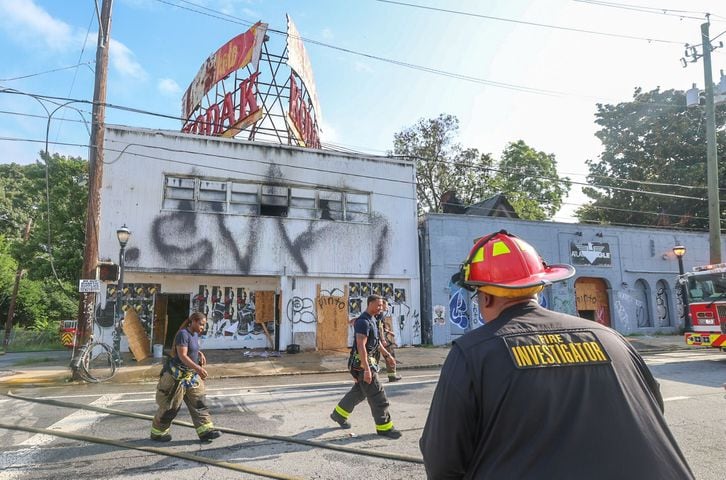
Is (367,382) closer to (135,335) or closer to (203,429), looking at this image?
(203,429)

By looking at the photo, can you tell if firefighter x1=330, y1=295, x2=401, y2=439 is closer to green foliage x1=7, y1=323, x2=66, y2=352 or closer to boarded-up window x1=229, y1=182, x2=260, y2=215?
boarded-up window x1=229, y1=182, x2=260, y2=215

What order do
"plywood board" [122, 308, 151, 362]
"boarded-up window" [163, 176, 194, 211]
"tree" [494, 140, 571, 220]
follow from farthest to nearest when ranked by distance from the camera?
"tree" [494, 140, 571, 220]
"boarded-up window" [163, 176, 194, 211]
"plywood board" [122, 308, 151, 362]

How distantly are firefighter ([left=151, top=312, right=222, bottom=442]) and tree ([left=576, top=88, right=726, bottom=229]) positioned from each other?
28.5 metres

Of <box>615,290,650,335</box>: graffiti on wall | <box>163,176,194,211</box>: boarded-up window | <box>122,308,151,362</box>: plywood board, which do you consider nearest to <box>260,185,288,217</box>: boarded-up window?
<box>163,176,194,211</box>: boarded-up window

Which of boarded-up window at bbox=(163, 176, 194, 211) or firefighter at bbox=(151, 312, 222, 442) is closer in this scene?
firefighter at bbox=(151, 312, 222, 442)

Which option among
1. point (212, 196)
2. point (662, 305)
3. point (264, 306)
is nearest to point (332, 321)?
point (264, 306)

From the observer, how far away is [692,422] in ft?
21.2

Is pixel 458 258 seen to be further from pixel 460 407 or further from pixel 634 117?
pixel 634 117

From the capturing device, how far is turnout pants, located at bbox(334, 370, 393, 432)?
19.2 ft

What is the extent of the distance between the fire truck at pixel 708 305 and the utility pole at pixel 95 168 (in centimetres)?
1668

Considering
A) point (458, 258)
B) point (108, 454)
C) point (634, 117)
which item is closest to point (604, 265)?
point (458, 258)

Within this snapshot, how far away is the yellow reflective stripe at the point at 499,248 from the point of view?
200 centimetres

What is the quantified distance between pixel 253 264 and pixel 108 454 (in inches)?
443

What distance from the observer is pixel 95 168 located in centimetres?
1205
